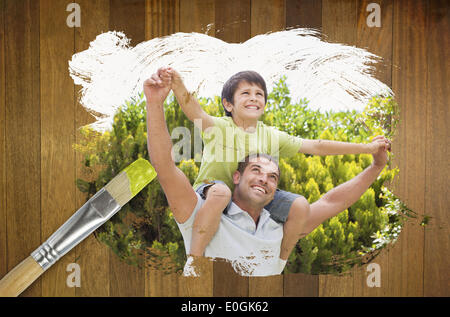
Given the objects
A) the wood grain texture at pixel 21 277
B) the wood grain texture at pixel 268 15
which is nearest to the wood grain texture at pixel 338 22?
the wood grain texture at pixel 268 15

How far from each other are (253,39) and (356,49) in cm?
29

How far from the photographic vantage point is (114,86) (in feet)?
3.43

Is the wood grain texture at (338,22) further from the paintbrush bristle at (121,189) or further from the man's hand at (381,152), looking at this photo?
the paintbrush bristle at (121,189)

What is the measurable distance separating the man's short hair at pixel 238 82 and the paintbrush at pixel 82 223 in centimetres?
28

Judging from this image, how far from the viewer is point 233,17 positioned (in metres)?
1.05

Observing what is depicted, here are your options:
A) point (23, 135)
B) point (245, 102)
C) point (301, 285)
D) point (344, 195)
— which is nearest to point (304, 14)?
point (245, 102)

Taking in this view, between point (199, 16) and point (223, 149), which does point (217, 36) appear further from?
point (223, 149)

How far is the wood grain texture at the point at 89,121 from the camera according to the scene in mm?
1052

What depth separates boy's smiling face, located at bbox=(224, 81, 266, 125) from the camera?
40.1 inches

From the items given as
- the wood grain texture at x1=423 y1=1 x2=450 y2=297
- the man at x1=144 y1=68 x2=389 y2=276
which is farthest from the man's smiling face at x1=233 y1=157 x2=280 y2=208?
the wood grain texture at x1=423 y1=1 x2=450 y2=297

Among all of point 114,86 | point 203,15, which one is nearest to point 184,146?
point 114,86

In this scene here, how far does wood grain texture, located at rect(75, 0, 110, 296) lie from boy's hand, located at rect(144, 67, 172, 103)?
0.19 meters

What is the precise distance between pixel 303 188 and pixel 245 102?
289 mm

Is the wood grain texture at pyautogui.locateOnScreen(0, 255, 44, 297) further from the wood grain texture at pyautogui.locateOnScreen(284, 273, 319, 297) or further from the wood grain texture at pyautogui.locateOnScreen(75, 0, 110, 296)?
the wood grain texture at pyautogui.locateOnScreen(284, 273, 319, 297)
